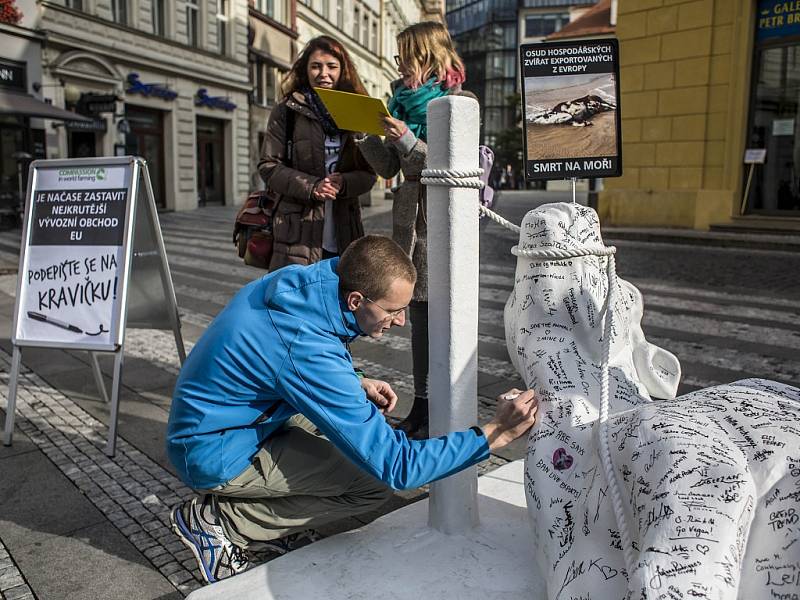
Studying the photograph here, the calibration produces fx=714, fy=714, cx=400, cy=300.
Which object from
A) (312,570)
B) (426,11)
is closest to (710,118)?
(312,570)

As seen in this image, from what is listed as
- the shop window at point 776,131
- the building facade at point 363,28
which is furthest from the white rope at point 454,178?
the building facade at point 363,28

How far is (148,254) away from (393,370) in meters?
1.65

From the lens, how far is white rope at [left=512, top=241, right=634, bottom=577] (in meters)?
1.45

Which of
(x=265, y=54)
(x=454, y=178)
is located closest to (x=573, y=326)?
(x=454, y=178)

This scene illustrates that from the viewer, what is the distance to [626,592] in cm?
141

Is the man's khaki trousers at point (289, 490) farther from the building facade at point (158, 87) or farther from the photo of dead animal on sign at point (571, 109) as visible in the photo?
the building facade at point (158, 87)

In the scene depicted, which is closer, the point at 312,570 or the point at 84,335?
the point at 312,570

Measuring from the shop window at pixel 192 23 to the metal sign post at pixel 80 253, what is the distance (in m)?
20.5

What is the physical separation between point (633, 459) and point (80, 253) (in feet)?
9.32

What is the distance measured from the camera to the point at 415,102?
2.94 m

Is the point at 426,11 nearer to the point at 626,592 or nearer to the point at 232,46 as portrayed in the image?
the point at 232,46

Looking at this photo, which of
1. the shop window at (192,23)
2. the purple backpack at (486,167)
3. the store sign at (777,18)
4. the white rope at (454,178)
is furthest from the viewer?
the shop window at (192,23)

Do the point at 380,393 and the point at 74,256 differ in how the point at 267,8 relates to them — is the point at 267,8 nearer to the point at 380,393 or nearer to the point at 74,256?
the point at 74,256

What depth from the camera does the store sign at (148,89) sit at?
1955 cm
